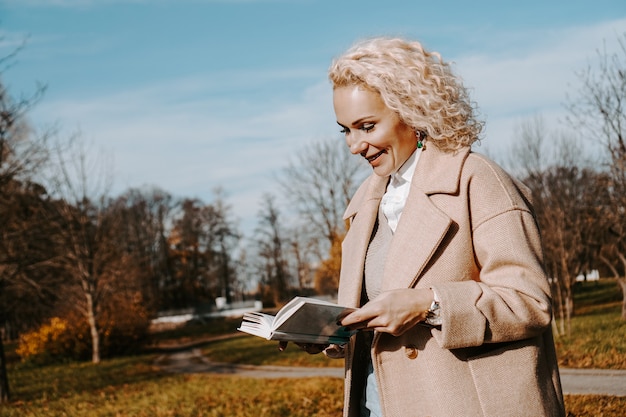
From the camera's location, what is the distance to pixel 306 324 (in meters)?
2.16

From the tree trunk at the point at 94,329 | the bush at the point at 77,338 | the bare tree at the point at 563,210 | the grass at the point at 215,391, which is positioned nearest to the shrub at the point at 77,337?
the bush at the point at 77,338

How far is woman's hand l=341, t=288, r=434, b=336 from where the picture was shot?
78.8 inches

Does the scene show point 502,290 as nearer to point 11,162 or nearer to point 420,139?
point 420,139

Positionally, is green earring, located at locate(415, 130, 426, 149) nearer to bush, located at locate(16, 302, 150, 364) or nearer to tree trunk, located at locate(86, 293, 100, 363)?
tree trunk, located at locate(86, 293, 100, 363)

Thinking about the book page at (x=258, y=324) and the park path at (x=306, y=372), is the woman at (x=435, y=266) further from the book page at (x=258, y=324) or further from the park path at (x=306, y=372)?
the park path at (x=306, y=372)

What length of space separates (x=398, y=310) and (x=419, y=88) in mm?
729

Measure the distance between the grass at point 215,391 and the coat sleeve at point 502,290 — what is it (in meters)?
4.22

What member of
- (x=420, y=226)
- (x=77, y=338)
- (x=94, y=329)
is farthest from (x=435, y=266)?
(x=77, y=338)

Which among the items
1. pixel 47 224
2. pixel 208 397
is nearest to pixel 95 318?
pixel 47 224

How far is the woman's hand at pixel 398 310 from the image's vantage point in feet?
6.57

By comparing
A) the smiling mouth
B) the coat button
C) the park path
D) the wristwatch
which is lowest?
the park path

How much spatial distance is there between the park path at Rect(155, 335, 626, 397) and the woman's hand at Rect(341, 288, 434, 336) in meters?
5.98

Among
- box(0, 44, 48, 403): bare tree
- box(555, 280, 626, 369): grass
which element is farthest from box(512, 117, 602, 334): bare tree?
box(0, 44, 48, 403): bare tree

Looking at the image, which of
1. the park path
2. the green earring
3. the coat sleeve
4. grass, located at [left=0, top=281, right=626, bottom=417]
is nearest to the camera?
the coat sleeve
